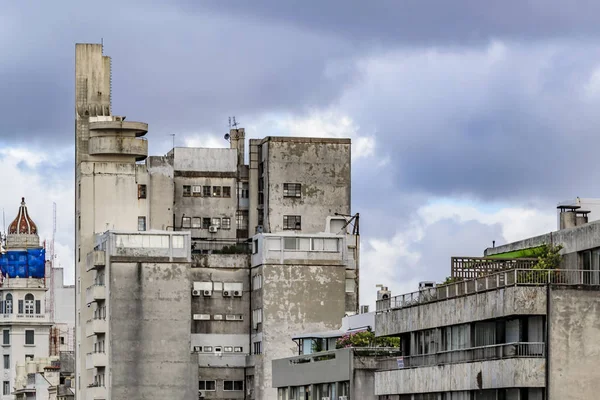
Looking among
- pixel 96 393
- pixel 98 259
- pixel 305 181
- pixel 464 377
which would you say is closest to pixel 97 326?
pixel 96 393

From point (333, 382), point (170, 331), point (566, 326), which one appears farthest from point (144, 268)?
point (566, 326)

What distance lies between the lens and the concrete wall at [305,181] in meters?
161

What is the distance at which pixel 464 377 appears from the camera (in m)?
78.6

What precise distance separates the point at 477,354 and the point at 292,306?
74498 millimetres

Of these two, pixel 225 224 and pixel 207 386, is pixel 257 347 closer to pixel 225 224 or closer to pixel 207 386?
pixel 207 386

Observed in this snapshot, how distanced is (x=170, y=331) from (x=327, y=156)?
68.9 ft

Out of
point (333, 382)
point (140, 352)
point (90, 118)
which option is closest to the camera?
point (333, 382)

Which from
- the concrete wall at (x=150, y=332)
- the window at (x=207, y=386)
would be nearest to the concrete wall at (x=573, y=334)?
the concrete wall at (x=150, y=332)

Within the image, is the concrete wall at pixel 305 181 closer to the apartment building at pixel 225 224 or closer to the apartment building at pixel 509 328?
the apartment building at pixel 225 224

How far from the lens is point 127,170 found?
15900cm

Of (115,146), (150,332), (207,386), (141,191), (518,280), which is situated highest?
(115,146)

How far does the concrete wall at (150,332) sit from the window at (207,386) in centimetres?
193

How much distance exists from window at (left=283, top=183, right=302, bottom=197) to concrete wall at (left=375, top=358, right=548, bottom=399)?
71326 mm

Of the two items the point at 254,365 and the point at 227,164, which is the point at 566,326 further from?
the point at 227,164
